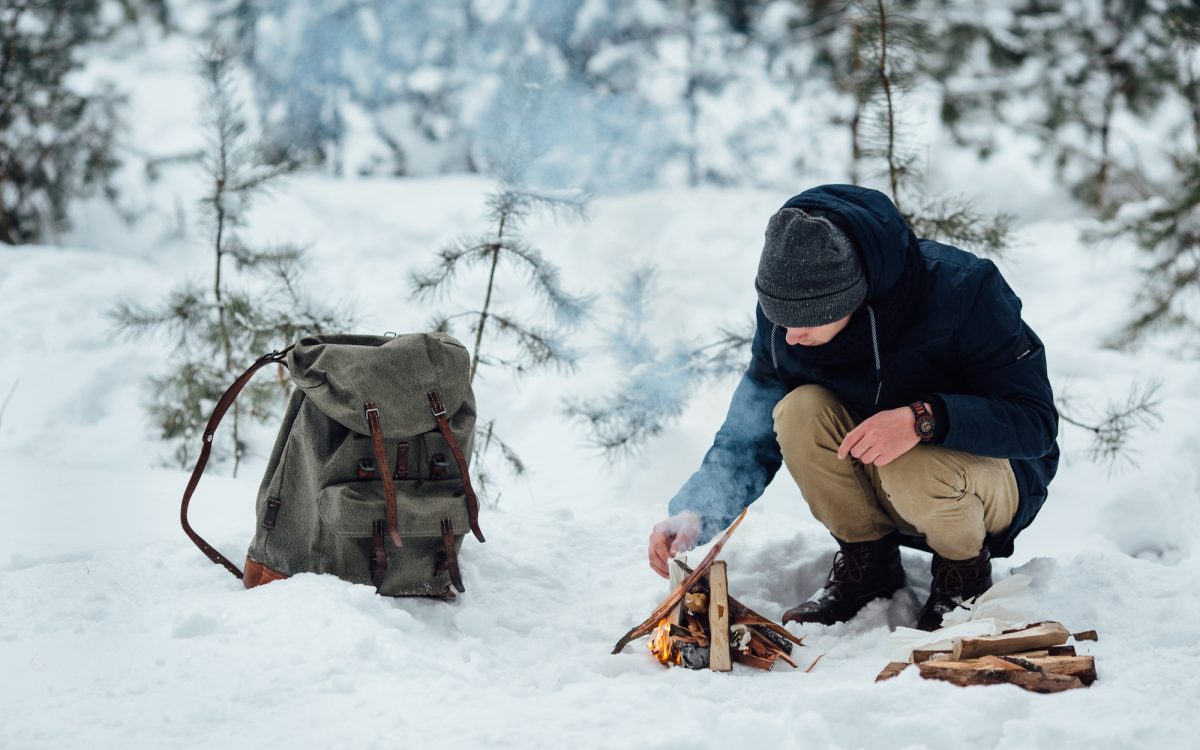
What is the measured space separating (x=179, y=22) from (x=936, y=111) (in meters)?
→ 6.85

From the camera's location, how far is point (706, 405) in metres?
4.43

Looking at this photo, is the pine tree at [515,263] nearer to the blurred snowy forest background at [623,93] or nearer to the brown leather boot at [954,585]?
the brown leather boot at [954,585]

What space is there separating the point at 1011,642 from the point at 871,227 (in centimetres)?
90

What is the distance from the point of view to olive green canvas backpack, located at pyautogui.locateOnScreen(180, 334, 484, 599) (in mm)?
2303

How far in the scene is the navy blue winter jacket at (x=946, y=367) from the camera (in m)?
2.15

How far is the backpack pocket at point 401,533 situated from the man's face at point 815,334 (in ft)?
2.93

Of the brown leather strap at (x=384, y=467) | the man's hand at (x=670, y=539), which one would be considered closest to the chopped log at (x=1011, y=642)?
the man's hand at (x=670, y=539)

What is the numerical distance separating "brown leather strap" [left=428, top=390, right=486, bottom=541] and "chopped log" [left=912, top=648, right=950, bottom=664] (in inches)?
41.9

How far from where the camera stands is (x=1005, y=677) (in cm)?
179

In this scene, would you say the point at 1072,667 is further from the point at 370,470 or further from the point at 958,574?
the point at 370,470

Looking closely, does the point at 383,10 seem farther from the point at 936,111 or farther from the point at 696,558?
the point at 696,558

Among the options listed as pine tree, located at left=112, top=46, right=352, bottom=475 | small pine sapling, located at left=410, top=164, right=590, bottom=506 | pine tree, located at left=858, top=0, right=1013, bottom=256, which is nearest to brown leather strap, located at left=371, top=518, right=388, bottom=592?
small pine sapling, located at left=410, top=164, right=590, bottom=506

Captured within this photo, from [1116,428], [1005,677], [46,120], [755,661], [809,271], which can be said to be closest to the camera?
[1005,677]

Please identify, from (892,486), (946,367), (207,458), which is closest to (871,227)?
(946,367)
